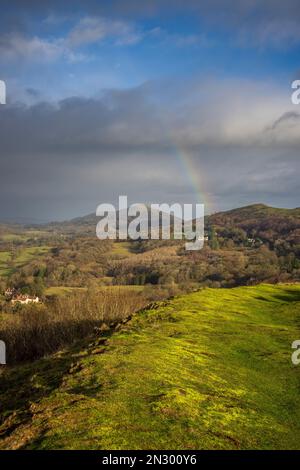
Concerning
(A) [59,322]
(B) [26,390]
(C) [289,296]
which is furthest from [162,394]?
(A) [59,322]

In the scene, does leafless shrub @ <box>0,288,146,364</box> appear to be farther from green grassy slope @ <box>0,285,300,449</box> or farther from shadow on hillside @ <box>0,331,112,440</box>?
shadow on hillside @ <box>0,331,112,440</box>

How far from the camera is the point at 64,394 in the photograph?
12383mm

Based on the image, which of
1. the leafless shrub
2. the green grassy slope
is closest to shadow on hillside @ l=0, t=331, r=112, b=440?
the green grassy slope

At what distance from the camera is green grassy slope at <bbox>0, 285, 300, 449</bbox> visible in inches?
381

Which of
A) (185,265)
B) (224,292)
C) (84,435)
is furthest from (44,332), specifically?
(185,265)

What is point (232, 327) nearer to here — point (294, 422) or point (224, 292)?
point (294, 422)

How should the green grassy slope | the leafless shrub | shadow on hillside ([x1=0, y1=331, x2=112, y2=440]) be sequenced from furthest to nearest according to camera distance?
the leafless shrub < shadow on hillside ([x1=0, y1=331, x2=112, y2=440]) < the green grassy slope

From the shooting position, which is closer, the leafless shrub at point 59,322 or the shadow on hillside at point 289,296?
the shadow on hillside at point 289,296

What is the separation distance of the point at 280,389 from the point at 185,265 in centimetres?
17324

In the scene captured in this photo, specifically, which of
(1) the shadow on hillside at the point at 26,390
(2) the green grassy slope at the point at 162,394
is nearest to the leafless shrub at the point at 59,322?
(2) the green grassy slope at the point at 162,394

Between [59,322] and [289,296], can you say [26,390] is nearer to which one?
[289,296]

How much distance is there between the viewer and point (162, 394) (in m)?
12.5

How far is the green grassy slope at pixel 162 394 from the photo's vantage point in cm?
968

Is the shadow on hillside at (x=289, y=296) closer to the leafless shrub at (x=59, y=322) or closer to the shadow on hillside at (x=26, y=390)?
the leafless shrub at (x=59, y=322)
